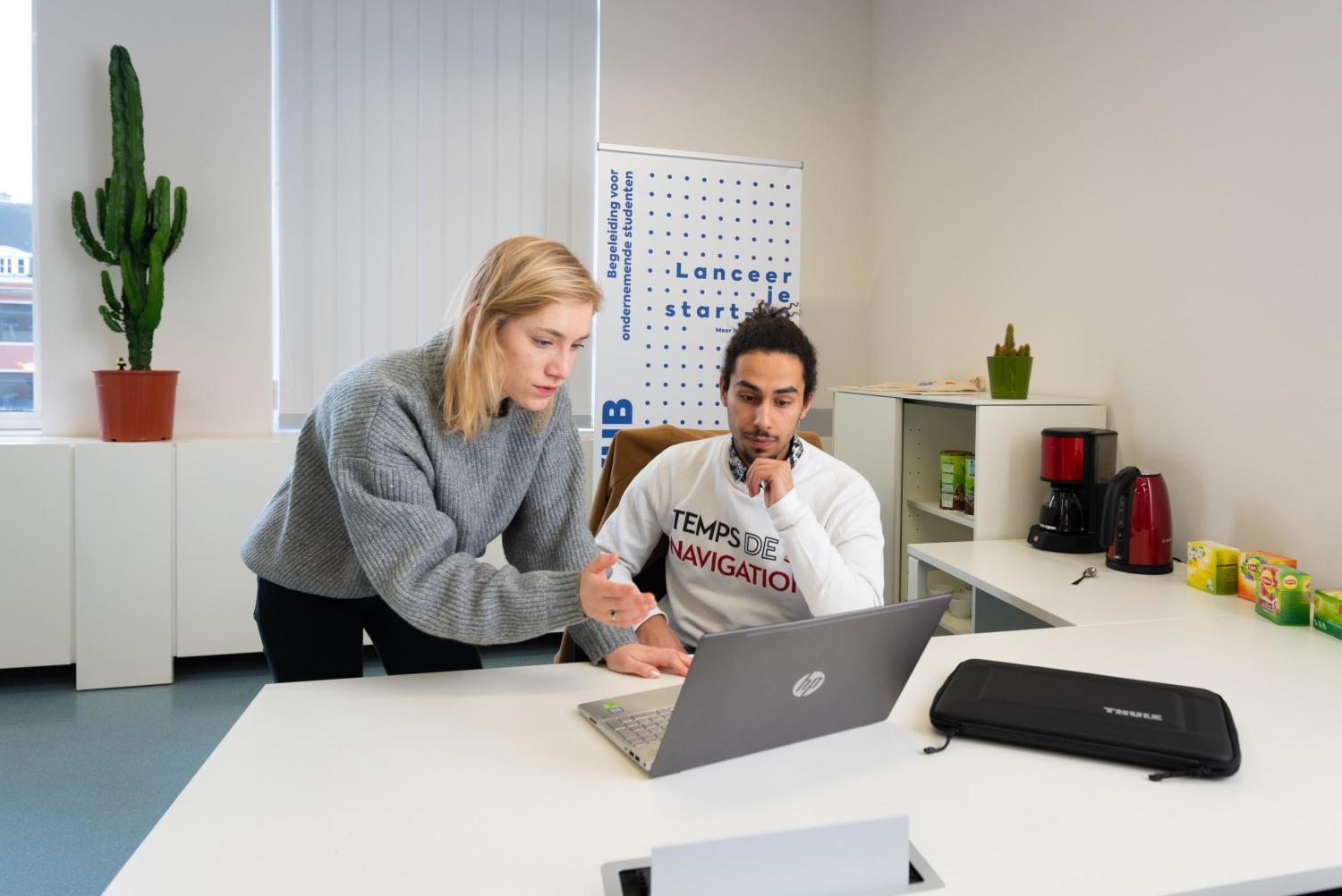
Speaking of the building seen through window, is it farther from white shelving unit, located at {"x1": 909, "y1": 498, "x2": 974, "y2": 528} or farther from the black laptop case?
the black laptop case

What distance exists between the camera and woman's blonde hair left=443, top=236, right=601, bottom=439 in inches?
59.1

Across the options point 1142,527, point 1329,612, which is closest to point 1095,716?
point 1329,612

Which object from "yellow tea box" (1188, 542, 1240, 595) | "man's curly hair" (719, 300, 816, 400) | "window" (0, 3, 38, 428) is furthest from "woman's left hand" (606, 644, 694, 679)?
"window" (0, 3, 38, 428)

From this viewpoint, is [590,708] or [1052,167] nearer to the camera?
[590,708]

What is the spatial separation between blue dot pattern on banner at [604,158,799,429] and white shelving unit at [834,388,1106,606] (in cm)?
65

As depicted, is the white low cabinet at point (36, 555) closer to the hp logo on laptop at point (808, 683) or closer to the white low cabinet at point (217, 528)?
the white low cabinet at point (217, 528)

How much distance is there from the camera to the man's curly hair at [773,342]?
1.96m

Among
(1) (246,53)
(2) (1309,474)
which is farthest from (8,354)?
(2) (1309,474)

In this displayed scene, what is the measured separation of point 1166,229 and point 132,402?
338 centimetres

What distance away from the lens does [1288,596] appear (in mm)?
1946

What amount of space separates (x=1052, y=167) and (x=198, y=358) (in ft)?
10.5

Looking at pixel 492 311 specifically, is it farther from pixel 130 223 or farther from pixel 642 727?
pixel 130 223

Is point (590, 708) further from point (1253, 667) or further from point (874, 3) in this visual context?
point (874, 3)

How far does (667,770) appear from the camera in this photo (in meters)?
1.16
